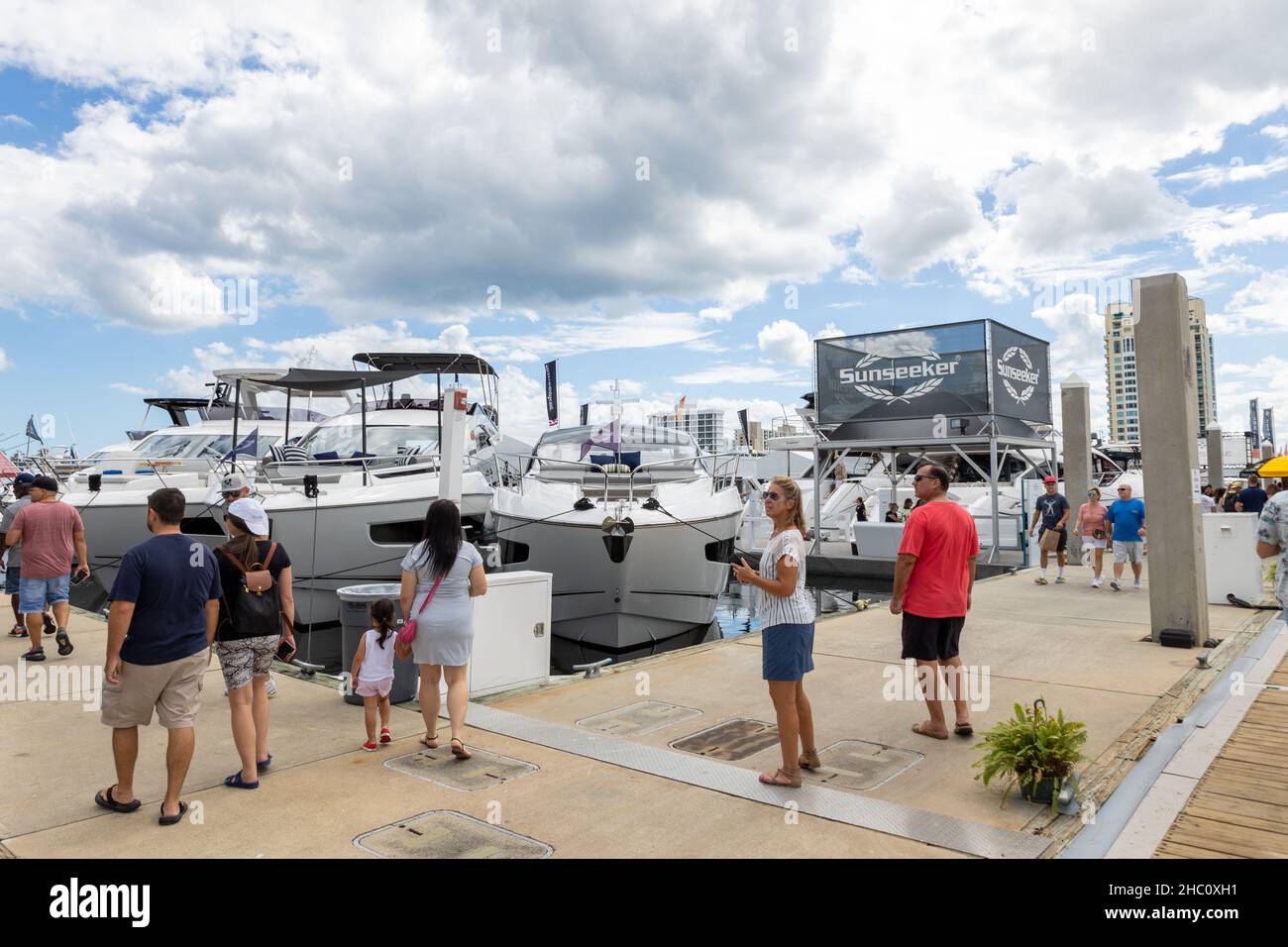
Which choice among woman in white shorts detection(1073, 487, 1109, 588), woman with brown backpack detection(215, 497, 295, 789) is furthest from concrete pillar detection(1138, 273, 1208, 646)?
woman with brown backpack detection(215, 497, 295, 789)

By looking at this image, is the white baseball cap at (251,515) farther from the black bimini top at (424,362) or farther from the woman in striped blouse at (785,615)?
the black bimini top at (424,362)

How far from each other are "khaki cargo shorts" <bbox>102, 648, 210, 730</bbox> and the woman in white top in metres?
1.28

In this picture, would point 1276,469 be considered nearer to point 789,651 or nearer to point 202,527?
point 789,651

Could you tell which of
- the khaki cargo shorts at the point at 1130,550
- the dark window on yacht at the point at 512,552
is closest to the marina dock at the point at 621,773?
the khaki cargo shorts at the point at 1130,550

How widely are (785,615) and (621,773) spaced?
1.37 metres

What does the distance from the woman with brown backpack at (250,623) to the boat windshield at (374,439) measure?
34.4ft

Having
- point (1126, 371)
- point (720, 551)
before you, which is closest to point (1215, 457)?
point (720, 551)

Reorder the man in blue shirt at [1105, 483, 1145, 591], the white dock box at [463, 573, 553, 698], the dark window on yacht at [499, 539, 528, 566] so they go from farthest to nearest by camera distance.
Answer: the dark window on yacht at [499, 539, 528, 566]
the man in blue shirt at [1105, 483, 1145, 591]
the white dock box at [463, 573, 553, 698]

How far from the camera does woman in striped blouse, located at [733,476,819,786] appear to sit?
4.48 m

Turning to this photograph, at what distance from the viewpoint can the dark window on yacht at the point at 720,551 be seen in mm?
13305

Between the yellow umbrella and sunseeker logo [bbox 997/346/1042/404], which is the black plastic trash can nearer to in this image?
sunseeker logo [bbox 997/346/1042/404]

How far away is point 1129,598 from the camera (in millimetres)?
11875

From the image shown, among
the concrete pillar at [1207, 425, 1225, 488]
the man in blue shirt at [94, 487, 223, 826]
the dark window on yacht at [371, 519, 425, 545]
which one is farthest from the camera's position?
the concrete pillar at [1207, 425, 1225, 488]
